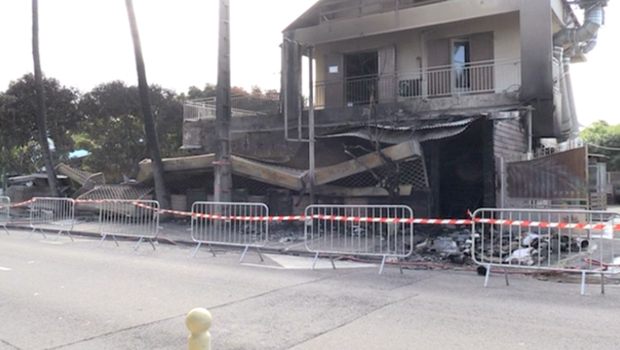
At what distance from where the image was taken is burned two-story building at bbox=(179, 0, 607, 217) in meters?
14.5

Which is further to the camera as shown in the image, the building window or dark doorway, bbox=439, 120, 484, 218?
the building window

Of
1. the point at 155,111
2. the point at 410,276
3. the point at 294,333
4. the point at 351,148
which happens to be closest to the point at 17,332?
the point at 294,333

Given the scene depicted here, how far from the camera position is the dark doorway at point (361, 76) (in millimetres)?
18938

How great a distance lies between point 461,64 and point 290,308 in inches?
542

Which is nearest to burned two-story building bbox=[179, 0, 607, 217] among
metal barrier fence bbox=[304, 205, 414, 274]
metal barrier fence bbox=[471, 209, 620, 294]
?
metal barrier fence bbox=[304, 205, 414, 274]

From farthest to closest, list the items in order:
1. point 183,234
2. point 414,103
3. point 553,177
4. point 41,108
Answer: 1. point 41,108
2. point 414,103
3. point 183,234
4. point 553,177

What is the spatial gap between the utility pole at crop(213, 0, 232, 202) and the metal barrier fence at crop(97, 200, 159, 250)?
70.8 inches

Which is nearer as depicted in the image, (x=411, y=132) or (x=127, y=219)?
(x=411, y=132)

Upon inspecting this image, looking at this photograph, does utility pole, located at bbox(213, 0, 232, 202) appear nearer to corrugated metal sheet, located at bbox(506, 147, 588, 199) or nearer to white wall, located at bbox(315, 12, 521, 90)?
white wall, located at bbox(315, 12, 521, 90)

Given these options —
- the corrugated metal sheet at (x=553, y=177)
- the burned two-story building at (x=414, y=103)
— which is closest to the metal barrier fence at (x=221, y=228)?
the burned two-story building at (x=414, y=103)

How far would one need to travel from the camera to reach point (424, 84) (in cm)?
1769

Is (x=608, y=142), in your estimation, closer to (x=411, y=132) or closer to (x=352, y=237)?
(x=411, y=132)

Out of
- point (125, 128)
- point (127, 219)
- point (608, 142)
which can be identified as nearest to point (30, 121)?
point (125, 128)

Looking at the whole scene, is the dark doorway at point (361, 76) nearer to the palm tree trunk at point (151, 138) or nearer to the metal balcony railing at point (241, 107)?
A: the metal balcony railing at point (241, 107)
